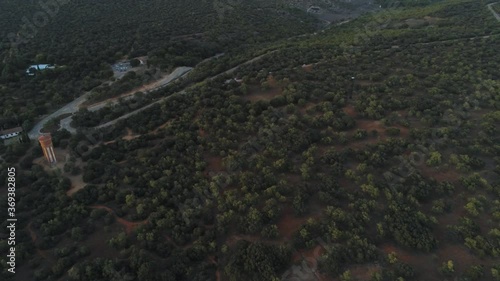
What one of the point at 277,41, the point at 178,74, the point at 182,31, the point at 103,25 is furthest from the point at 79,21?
the point at 277,41

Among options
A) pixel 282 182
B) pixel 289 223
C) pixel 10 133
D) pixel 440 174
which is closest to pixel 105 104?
pixel 10 133

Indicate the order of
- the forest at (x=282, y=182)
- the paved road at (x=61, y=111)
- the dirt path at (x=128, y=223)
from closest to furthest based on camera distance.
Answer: the forest at (x=282, y=182)
the dirt path at (x=128, y=223)
the paved road at (x=61, y=111)

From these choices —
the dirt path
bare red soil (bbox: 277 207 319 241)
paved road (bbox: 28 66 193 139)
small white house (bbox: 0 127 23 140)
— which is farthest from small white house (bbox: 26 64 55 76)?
bare red soil (bbox: 277 207 319 241)

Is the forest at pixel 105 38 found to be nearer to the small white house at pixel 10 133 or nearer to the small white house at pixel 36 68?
the small white house at pixel 36 68

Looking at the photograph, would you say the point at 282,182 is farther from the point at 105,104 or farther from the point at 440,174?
the point at 105,104

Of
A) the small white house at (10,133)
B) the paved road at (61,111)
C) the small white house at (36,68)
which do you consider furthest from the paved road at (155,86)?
the small white house at (36,68)

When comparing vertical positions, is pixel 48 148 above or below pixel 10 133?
above
